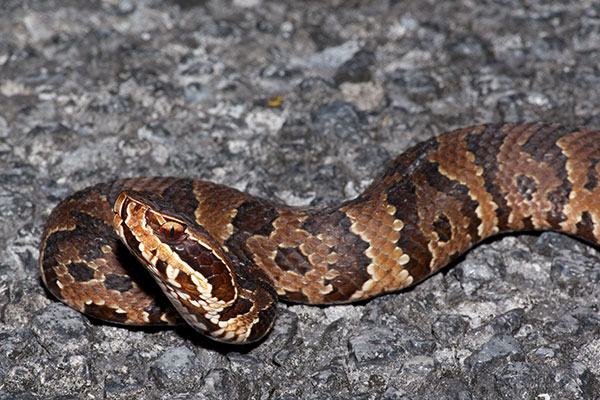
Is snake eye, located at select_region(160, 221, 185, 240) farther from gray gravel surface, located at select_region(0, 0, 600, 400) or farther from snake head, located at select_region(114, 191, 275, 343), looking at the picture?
gray gravel surface, located at select_region(0, 0, 600, 400)

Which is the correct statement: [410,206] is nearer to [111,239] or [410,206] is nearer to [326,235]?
[326,235]

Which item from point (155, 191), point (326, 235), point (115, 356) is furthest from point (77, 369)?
point (326, 235)

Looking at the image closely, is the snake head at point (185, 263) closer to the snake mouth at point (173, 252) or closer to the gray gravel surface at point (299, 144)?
the snake mouth at point (173, 252)

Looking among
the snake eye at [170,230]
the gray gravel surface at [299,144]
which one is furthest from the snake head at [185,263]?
the gray gravel surface at [299,144]

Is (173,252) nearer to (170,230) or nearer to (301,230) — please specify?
(170,230)

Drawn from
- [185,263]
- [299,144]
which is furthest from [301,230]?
[299,144]

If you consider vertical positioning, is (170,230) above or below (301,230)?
above

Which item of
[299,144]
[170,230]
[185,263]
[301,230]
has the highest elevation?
[170,230]

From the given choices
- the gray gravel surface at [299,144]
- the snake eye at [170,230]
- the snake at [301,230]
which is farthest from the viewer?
the gray gravel surface at [299,144]
